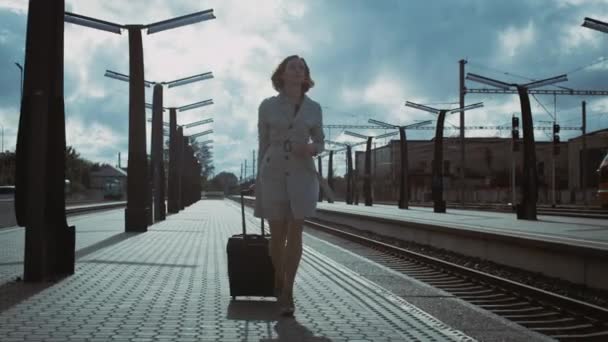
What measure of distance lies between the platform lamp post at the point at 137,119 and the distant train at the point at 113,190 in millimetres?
77212

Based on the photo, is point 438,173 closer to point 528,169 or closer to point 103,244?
point 528,169

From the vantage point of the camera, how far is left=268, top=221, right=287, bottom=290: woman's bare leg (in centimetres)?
656

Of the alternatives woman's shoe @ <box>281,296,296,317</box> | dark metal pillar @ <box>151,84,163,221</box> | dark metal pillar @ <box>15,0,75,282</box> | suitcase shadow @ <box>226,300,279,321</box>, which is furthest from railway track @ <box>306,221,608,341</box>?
dark metal pillar @ <box>151,84,163,221</box>

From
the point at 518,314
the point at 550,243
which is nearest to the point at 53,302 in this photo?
the point at 518,314

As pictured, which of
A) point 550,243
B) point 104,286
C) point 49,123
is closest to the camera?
point 104,286

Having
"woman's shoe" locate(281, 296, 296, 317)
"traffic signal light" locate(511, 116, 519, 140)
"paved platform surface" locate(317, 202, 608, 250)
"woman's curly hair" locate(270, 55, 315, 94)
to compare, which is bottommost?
"woman's shoe" locate(281, 296, 296, 317)

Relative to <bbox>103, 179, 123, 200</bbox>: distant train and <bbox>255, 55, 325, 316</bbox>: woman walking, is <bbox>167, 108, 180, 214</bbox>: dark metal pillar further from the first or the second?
<bbox>103, 179, 123, 200</bbox>: distant train

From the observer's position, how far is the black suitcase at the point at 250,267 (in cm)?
730

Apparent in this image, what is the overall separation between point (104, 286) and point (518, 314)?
4306 millimetres

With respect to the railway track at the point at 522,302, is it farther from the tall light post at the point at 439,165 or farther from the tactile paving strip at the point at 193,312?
the tall light post at the point at 439,165

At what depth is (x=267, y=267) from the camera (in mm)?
7297

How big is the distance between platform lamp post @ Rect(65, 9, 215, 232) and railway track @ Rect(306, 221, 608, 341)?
28.7 feet

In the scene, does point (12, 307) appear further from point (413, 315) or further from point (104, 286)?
point (413, 315)

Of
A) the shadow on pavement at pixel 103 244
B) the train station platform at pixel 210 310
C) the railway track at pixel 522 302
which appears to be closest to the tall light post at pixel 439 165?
the shadow on pavement at pixel 103 244
